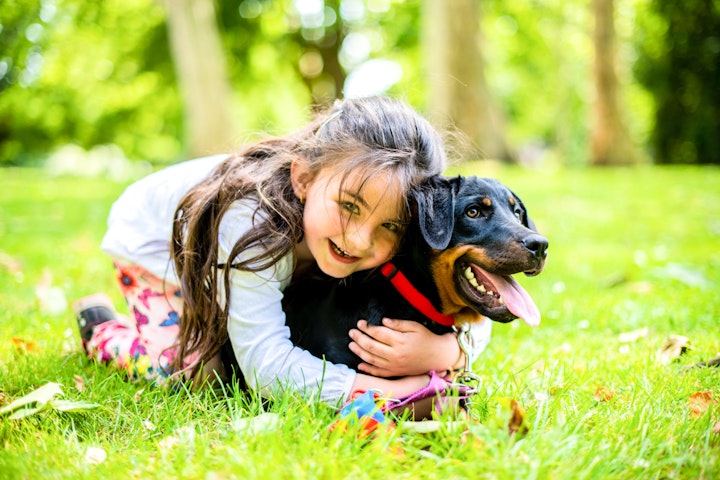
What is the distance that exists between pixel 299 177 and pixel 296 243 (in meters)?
0.28

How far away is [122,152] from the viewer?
34.2 meters

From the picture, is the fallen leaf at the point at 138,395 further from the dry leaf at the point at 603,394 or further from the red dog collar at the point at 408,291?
the dry leaf at the point at 603,394

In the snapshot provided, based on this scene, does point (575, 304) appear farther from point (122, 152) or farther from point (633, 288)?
point (122, 152)

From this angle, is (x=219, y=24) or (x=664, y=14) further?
(x=219, y=24)

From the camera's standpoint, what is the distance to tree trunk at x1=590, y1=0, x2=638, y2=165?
15789mm

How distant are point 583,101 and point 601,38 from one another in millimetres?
24791

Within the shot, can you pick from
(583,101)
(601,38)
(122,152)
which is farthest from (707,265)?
(583,101)

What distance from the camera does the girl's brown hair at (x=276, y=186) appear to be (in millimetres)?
2498

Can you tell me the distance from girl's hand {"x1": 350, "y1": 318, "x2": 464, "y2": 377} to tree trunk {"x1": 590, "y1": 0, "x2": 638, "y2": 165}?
14.9 m

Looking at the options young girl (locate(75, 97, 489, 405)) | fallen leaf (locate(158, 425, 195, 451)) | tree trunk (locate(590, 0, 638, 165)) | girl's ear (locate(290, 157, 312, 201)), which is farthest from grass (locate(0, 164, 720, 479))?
tree trunk (locate(590, 0, 638, 165))

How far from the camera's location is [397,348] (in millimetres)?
2504

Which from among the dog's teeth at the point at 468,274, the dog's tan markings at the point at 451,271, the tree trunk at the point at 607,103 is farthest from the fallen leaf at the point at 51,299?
the tree trunk at the point at 607,103

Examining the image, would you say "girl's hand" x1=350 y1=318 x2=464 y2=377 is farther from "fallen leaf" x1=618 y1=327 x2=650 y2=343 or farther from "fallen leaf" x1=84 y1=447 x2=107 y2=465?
"fallen leaf" x1=618 y1=327 x2=650 y2=343

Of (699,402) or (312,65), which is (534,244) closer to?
(699,402)
